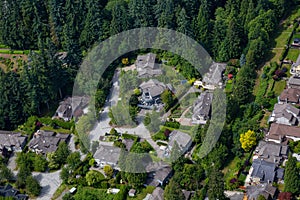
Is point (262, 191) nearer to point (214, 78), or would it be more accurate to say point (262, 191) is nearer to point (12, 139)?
point (214, 78)

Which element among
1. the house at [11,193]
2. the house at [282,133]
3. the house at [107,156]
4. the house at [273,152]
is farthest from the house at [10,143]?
the house at [282,133]

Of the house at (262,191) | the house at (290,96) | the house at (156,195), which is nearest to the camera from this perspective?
the house at (262,191)

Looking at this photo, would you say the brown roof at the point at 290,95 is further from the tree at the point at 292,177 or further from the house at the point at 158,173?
the house at the point at 158,173

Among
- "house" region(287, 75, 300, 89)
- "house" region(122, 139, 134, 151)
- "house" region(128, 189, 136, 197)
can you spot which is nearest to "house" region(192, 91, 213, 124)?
"house" region(122, 139, 134, 151)

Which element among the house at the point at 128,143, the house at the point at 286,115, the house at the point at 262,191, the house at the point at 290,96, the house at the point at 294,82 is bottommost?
the house at the point at 128,143

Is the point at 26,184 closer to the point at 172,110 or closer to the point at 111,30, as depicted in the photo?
the point at 172,110

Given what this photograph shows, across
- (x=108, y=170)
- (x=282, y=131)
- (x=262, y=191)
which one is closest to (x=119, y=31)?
(x=108, y=170)

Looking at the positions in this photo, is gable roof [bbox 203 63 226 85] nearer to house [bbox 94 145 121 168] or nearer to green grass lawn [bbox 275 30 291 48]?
green grass lawn [bbox 275 30 291 48]

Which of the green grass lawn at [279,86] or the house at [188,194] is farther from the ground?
the green grass lawn at [279,86]
